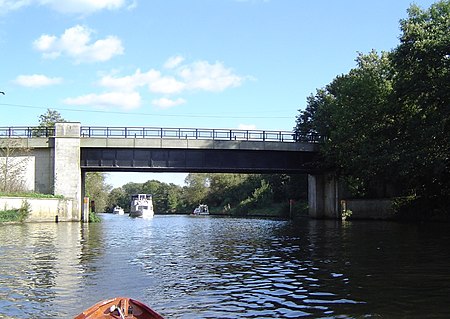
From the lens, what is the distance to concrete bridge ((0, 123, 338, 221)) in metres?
55.2

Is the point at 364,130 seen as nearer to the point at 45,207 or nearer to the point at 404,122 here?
the point at 404,122

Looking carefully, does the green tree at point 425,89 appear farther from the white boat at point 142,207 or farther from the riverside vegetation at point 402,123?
the white boat at point 142,207

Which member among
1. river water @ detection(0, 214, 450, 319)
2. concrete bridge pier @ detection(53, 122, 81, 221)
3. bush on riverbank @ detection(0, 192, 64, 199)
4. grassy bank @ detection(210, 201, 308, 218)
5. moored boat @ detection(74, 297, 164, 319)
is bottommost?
grassy bank @ detection(210, 201, 308, 218)

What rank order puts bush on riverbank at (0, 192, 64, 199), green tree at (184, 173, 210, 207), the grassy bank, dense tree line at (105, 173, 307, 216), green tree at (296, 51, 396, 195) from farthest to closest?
green tree at (184, 173, 210, 207) < dense tree line at (105, 173, 307, 216) < the grassy bank < bush on riverbank at (0, 192, 64, 199) < green tree at (296, 51, 396, 195)

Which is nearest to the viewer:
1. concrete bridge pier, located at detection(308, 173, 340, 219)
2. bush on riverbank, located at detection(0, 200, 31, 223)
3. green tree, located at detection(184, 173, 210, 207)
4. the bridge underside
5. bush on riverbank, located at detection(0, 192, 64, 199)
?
bush on riverbank, located at detection(0, 200, 31, 223)

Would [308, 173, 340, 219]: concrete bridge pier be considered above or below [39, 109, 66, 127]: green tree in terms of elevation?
below

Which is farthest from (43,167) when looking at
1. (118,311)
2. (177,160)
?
(118,311)

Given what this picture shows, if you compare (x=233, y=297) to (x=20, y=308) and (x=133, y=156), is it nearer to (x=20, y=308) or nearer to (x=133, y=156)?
(x=20, y=308)

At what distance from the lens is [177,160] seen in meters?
56.7

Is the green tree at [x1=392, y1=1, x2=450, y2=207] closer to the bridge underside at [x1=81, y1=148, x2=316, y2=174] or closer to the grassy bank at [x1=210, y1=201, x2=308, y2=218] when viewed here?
the bridge underside at [x1=81, y1=148, x2=316, y2=174]

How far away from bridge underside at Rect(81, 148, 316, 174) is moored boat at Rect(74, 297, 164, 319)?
4753cm

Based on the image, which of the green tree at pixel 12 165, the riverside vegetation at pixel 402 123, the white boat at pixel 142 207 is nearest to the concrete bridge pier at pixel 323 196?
the riverside vegetation at pixel 402 123

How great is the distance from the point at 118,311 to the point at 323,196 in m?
58.0

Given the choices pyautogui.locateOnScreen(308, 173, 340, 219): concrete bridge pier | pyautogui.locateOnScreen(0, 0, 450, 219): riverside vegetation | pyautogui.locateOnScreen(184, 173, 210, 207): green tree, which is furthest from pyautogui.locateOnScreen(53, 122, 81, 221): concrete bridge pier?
pyautogui.locateOnScreen(184, 173, 210, 207): green tree
